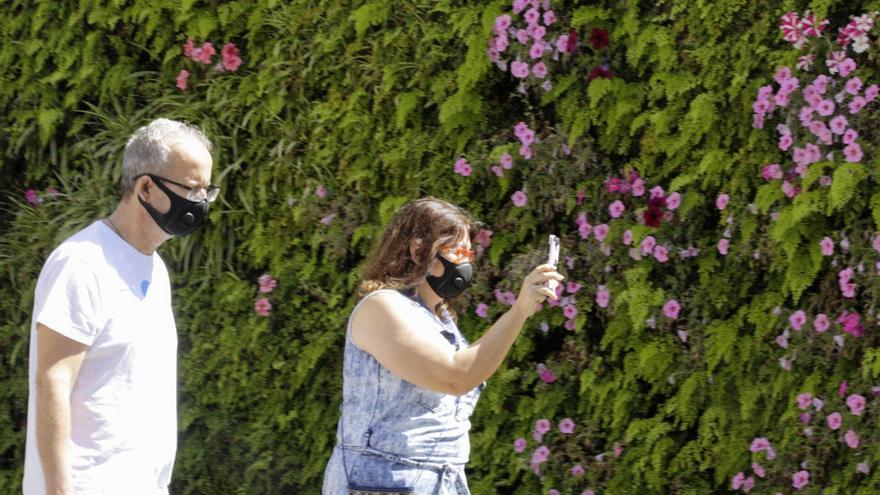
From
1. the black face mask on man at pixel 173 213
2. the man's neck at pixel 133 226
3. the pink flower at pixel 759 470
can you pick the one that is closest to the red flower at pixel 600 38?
the pink flower at pixel 759 470

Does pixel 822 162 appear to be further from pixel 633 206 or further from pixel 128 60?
pixel 128 60

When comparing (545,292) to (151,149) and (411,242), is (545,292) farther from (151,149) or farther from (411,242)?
(151,149)

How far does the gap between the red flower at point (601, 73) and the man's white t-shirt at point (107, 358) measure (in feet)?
7.16

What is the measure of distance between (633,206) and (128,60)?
2458 millimetres

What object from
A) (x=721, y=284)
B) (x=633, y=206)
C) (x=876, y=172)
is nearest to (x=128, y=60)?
(x=633, y=206)

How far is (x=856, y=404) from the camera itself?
447 cm

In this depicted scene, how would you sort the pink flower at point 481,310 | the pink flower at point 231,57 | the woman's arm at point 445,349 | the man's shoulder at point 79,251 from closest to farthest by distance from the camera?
the man's shoulder at point 79,251, the woman's arm at point 445,349, the pink flower at point 481,310, the pink flower at point 231,57

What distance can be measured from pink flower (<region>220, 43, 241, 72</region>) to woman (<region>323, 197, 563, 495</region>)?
90.2 inches

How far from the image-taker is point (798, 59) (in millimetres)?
4590

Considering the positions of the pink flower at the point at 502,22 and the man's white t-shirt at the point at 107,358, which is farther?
the pink flower at the point at 502,22

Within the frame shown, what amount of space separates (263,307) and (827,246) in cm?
227

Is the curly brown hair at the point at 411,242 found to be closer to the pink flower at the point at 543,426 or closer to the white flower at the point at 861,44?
the pink flower at the point at 543,426

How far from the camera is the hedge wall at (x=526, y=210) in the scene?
181 inches

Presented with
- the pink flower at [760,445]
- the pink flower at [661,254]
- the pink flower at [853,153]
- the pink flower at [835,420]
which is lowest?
the pink flower at [760,445]
